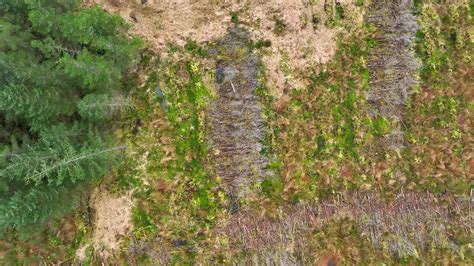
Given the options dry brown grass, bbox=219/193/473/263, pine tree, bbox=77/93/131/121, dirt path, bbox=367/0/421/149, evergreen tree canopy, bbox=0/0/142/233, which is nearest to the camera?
evergreen tree canopy, bbox=0/0/142/233

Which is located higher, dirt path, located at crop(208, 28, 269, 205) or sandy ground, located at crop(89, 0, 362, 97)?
sandy ground, located at crop(89, 0, 362, 97)

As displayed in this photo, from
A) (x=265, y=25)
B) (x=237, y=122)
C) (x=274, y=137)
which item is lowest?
(x=274, y=137)

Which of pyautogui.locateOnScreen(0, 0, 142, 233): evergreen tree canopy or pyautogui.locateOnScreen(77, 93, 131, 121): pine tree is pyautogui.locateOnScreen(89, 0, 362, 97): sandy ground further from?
pyautogui.locateOnScreen(77, 93, 131, 121): pine tree

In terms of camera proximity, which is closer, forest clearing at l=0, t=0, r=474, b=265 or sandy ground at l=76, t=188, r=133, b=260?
forest clearing at l=0, t=0, r=474, b=265

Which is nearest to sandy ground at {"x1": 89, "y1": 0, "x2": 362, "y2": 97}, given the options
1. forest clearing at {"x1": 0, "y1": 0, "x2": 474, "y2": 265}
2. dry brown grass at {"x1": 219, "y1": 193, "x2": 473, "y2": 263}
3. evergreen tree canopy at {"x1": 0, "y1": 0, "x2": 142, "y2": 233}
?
forest clearing at {"x1": 0, "y1": 0, "x2": 474, "y2": 265}

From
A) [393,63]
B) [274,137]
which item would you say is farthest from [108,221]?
[393,63]

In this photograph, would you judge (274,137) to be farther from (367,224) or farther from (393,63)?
(393,63)
